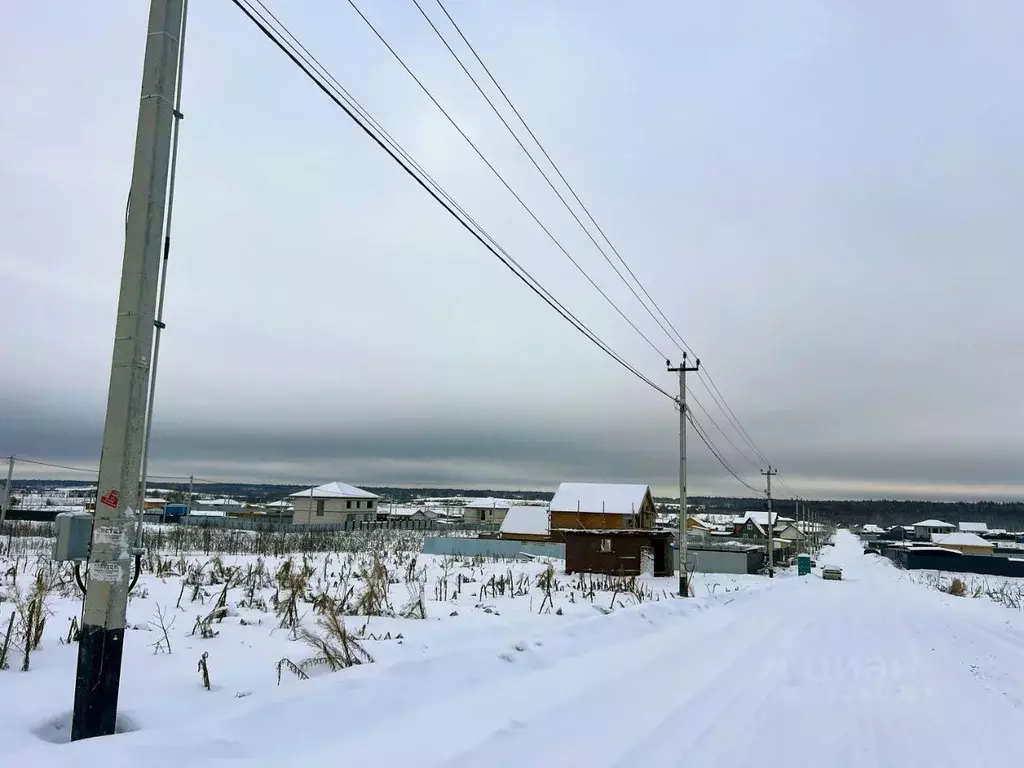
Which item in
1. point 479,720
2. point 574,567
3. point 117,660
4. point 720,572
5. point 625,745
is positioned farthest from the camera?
point 720,572

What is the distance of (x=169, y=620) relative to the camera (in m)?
10.3

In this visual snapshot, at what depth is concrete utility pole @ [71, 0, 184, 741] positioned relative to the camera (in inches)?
207

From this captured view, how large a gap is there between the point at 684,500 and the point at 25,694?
19.4 m

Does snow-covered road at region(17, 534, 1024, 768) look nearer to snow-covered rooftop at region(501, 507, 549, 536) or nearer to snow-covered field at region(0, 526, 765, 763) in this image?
snow-covered field at region(0, 526, 765, 763)

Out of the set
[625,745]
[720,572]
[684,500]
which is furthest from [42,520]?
[625,745]

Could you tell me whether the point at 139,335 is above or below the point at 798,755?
above

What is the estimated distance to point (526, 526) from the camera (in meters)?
59.7

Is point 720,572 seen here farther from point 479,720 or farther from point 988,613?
point 479,720

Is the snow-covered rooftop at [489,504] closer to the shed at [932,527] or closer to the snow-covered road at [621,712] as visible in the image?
→ the shed at [932,527]

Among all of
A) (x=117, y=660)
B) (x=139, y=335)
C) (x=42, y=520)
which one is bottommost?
(x=42, y=520)

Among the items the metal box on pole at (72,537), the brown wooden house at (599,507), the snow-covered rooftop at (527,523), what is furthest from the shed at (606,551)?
the snow-covered rooftop at (527,523)

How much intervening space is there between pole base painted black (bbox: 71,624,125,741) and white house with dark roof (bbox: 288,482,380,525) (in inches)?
2891

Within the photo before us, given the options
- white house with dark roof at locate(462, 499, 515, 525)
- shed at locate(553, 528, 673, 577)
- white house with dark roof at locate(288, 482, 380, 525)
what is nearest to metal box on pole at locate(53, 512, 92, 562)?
shed at locate(553, 528, 673, 577)

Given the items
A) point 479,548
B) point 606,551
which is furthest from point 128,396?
point 479,548
